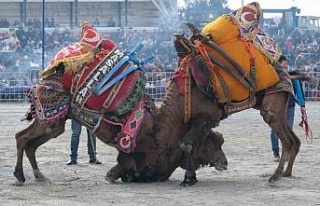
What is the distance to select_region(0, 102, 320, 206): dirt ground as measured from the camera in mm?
9625

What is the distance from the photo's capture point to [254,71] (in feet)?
37.4

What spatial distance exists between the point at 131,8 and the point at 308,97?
57.8ft

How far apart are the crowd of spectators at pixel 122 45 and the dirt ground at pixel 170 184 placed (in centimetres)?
1867

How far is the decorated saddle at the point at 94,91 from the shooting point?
36.4ft

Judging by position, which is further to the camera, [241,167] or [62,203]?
[241,167]

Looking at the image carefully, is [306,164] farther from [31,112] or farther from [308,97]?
[308,97]

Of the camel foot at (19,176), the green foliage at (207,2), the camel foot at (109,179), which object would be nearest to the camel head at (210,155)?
the camel foot at (109,179)

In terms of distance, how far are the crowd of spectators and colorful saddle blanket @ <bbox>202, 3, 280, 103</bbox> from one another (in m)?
21.4

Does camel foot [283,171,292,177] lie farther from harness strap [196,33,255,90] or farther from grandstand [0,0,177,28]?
grandstand [0,0,177,28]

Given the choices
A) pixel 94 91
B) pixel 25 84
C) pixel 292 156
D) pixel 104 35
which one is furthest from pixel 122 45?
pixel 94 91

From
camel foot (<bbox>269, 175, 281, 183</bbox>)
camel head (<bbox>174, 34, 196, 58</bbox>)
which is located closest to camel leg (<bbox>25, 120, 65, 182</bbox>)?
camel head (<bbox>174, 34, 196, 58</bbox>)

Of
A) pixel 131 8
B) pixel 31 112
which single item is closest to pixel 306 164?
pixel 31 112

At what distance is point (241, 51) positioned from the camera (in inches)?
452

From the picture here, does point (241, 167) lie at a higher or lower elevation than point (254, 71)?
lower
